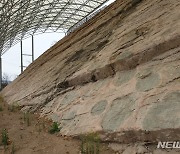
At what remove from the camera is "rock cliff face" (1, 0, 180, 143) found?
514 cm

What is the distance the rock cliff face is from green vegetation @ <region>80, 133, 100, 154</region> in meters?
0.17

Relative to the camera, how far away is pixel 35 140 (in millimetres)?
6367

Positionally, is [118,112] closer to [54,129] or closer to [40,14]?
[54,129]

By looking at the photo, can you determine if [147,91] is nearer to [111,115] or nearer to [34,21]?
[111,115]

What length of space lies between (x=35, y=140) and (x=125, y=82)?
2370 mm

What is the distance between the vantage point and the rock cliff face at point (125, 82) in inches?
202

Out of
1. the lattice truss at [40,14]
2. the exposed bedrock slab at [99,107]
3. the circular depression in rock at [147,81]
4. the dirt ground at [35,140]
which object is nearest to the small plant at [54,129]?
the dirt ground at [35,140]

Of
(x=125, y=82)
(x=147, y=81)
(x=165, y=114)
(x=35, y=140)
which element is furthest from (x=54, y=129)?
(x=165, y=114)

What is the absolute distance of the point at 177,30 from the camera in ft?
21.2

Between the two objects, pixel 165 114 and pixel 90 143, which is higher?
pixel 165 114

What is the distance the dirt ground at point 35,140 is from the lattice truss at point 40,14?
30440mm

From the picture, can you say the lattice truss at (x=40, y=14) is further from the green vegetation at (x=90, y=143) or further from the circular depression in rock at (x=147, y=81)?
the green vegetation at (x=90, y=143)

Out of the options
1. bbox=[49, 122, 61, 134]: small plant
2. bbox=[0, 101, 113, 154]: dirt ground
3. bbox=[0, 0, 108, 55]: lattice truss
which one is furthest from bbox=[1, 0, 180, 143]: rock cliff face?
bbox=[0, 0, 108, 55]: lattice truss

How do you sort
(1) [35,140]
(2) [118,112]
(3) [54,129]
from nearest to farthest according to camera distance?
(2) [118,112] < (1) [35,140] < (3) [54,129]
